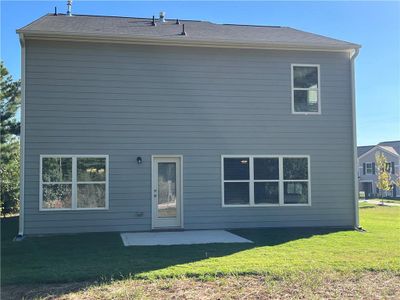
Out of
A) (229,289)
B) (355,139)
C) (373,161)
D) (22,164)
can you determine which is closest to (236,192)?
(355,139)

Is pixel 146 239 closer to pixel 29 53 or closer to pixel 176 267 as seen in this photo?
pixel 176 267

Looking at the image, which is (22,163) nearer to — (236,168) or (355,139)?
(236,168)

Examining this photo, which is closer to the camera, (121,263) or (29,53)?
(121,263)

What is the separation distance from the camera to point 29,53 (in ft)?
37.1

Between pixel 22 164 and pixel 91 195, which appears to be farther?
pixel 91 195

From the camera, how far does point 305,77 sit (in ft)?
42.1

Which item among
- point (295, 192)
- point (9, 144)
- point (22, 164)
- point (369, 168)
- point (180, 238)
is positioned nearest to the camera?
point (180, 238)

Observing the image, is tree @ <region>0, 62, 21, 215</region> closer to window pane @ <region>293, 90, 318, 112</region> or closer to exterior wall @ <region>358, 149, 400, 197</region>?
window pane @ <region>293, 90, 318, 112</region>

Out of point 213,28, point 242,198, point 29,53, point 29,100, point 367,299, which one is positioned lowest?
point 367,299

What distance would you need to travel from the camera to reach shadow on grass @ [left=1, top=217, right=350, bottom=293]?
21.2 ft

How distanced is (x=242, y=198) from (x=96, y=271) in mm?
6276

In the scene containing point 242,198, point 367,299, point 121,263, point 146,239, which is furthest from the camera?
point 242,198

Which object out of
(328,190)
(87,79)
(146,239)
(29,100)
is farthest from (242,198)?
(29,100)

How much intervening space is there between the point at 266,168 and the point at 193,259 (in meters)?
5.38
